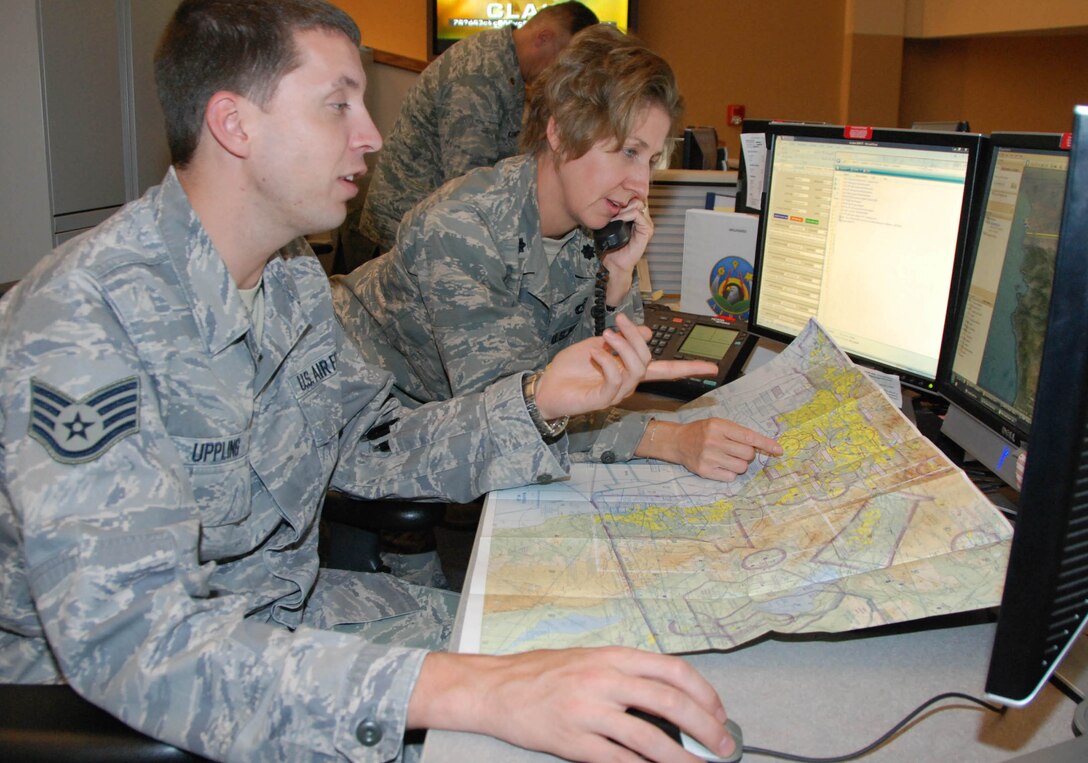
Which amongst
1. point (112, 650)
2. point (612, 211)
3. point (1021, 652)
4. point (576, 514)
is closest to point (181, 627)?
point (112, 650)

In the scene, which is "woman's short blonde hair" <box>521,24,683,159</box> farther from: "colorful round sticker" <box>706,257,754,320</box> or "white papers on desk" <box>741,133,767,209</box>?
"white papers on desk" <box>741,133,767,209</box>

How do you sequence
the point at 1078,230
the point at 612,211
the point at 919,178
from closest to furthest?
the point at 1078,230 → the point at 919,178 → the point at 612,211

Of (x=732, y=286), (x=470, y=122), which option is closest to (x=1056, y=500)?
(x=732, y=286)

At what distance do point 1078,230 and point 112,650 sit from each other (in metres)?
0.75

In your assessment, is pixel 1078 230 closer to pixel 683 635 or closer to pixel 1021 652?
pixel 1021 652

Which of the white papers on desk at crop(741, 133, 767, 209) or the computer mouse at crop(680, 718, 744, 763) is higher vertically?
the white papers on desk at crop(741, 133, 767, 209)

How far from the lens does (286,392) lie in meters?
1.13

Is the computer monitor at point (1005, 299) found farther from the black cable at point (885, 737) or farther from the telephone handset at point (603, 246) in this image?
the telephone handset at point (603, 246)

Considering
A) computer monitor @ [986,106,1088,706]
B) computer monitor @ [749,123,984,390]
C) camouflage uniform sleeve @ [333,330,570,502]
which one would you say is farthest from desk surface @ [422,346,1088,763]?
computer monitor @ [749,123,984,390]

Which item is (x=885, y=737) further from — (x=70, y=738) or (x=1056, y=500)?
(x=70, y=738)

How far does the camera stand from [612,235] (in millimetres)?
1801

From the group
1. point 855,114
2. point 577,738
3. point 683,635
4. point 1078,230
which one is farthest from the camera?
point 855,114

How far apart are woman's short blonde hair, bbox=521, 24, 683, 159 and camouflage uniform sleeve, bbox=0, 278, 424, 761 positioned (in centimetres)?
103

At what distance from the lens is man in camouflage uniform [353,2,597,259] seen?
3051 mm
